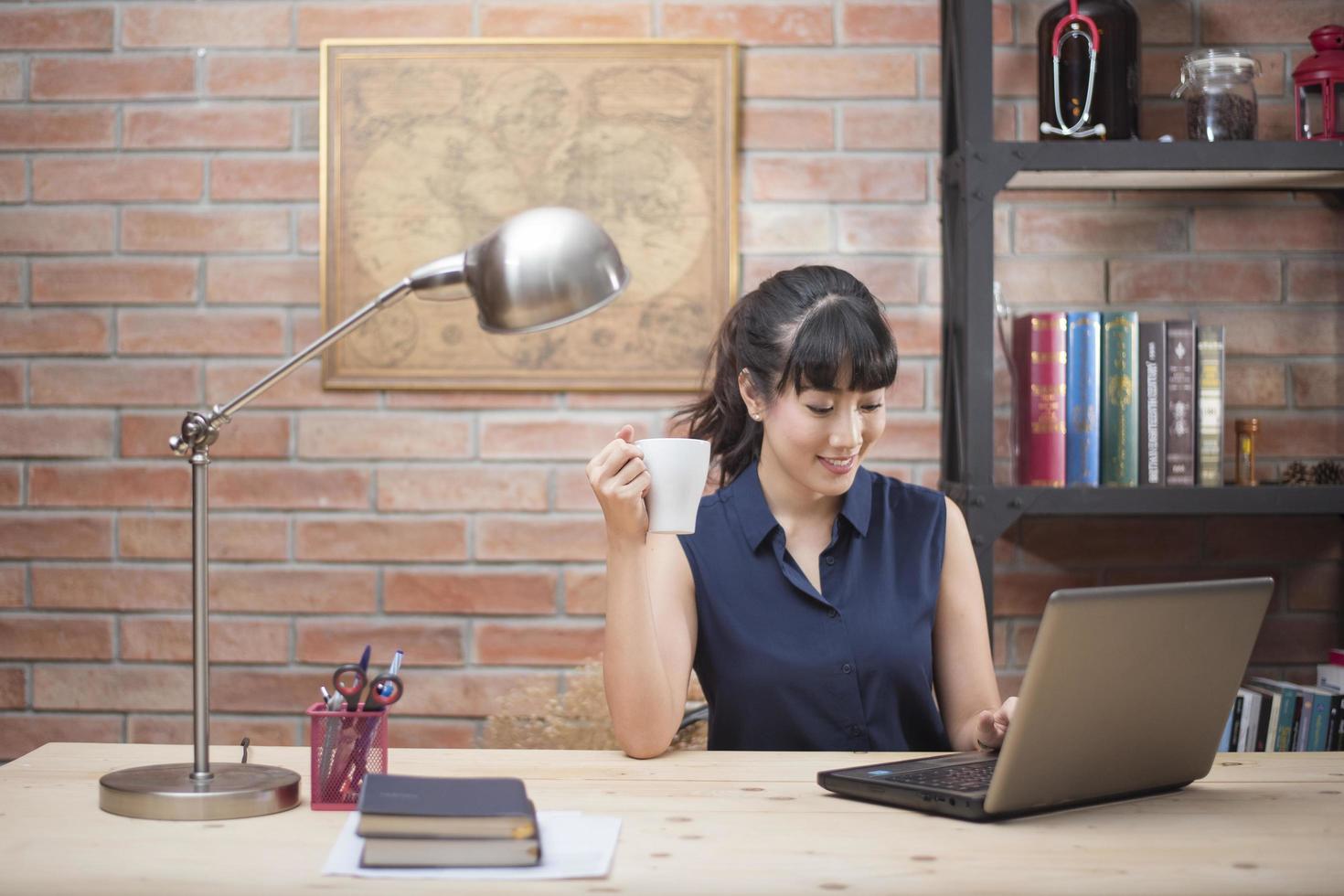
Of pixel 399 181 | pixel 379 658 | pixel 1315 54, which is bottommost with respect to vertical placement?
pixel 379 658

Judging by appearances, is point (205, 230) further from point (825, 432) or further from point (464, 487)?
point (825, 432)

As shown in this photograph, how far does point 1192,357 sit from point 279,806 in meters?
1.59

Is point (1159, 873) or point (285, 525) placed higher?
point (285, 525)

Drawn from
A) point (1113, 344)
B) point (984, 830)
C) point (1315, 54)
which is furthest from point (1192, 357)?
point (984, 830)

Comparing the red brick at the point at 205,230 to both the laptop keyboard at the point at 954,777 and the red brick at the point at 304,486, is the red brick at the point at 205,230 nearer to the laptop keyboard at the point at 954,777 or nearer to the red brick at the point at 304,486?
the red brick at the point at 304,486

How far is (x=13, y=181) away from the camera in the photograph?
2.35 m

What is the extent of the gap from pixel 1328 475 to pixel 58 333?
7.23 feet

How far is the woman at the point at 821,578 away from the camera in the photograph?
165 cm

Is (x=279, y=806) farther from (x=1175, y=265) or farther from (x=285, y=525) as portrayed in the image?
(x=1175, y=265)

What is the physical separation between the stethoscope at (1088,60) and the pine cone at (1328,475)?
0.67m

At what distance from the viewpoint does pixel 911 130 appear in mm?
2316

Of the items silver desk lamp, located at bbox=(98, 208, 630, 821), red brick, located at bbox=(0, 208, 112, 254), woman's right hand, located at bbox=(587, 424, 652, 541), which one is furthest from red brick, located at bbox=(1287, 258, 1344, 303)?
red brick, located at bbox=(0, 208, 112, 254)

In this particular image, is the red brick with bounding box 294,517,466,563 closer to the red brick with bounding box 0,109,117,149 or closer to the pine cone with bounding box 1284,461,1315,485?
the red brick with bounding box 0,109,117,149

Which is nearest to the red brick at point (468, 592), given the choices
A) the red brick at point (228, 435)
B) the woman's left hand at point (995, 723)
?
the red brick at point (228, 435)
